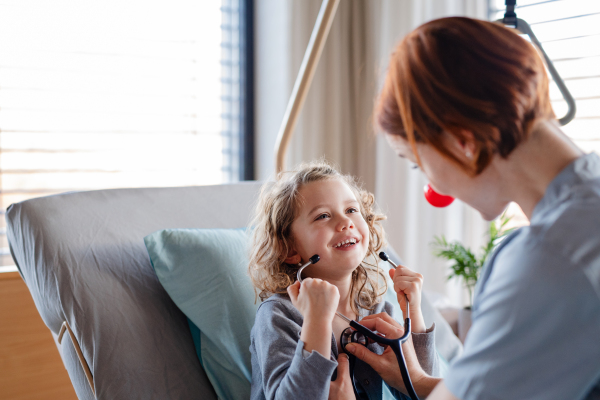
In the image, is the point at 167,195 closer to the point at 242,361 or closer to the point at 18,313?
the point at 242,361

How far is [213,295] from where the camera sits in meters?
1.22

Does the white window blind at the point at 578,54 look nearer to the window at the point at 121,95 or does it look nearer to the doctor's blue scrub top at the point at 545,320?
the window at the point at 121,95

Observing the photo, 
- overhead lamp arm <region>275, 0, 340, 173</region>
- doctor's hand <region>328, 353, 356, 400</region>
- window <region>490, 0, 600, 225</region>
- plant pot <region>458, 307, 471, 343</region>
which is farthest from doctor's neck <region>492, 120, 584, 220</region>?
window <region>490, 0, 600, 225</region>

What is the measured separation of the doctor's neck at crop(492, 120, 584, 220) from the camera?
664 millimetres

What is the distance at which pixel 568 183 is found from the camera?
64cm

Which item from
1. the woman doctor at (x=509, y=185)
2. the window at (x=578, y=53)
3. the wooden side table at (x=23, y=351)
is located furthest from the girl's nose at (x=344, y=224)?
the window at (x=578, y=53)

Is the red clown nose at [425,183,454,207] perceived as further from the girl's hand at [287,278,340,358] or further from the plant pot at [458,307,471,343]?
the plant pot at [458,307,471,343]

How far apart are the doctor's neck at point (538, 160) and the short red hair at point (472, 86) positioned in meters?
0.01

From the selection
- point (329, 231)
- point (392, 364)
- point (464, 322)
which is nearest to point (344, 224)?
point (329, 231)

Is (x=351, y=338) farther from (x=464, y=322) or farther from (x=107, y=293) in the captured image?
(x=464, y=322)

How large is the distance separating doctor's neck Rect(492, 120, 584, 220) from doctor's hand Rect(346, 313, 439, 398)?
0.47 m

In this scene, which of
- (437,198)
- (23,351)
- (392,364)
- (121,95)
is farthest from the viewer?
(121,95)

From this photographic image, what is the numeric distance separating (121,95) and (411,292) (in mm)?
1742

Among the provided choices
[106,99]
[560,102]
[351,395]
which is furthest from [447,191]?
[106,99]
